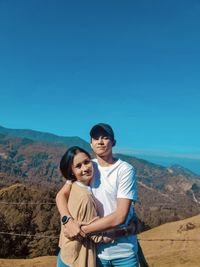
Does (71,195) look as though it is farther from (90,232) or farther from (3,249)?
(3,249)

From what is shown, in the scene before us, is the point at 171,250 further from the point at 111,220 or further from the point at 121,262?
the point at 111,220

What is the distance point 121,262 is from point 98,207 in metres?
0.40

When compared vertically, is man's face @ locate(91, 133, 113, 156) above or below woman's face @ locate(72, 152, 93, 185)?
above

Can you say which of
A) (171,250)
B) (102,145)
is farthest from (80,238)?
(171,250)

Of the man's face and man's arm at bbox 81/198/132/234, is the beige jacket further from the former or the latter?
the man's face

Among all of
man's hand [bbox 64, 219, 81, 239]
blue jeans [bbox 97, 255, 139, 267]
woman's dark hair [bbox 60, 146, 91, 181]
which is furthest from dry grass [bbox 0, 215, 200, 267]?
man's hand [bbox 64, 219, 81, 239]

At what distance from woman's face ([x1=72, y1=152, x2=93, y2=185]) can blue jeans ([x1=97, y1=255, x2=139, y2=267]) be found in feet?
1.76

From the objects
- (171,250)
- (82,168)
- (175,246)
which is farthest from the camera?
(175,246)

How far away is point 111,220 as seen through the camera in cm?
262

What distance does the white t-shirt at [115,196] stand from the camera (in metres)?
2.73

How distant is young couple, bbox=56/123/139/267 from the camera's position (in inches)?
104

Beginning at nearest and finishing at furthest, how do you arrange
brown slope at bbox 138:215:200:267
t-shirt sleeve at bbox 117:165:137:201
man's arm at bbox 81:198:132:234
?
man's arm at bbox 81:198:132:234
t-shirt sleeve at bbox 117:165:137:201
brown slope at bbox 138:215:200:267

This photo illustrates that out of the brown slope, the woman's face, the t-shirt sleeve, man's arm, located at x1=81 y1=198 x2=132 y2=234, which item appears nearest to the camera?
man's arm, located at x1=81 y1=198 x2=132 y2=234

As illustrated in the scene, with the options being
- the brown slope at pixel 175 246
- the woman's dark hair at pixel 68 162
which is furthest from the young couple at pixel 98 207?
the brown slope at pixel 175 246
